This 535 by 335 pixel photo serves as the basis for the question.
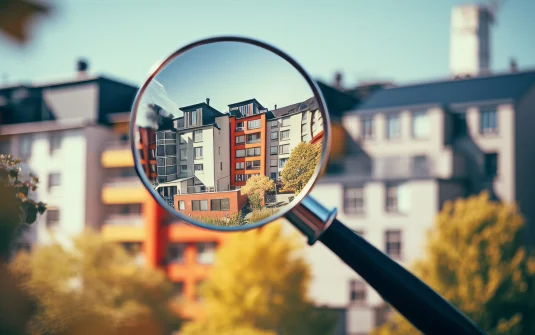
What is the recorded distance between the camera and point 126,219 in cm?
1898

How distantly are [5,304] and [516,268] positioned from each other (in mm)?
11064

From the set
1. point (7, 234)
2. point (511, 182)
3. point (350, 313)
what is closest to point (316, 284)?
point (350, 313)

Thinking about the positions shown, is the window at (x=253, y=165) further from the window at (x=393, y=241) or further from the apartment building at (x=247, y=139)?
the window at (x=393, y=241)

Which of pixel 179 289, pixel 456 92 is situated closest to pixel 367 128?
pixel 456 92

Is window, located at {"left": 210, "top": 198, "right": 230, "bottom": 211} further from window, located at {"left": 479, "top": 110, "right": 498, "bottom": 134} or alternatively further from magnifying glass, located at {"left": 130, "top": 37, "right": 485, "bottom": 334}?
window, located at {"left": 479, "top": 110, "right": 498, "bottom": 134}

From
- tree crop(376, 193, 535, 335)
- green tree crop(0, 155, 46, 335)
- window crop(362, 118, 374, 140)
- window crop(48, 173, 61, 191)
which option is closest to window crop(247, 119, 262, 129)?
green tree crop(0, 155, 46, 335)

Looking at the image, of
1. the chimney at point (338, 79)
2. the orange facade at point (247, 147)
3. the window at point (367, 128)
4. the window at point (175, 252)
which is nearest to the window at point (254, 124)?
the orange facade at point (247, 147)

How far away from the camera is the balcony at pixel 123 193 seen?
18781 mm

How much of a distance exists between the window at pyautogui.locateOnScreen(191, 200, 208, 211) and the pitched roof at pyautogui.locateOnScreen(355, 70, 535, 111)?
641 inches

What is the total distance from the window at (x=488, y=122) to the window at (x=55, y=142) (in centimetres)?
1102

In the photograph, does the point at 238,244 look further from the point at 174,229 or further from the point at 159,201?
the point at 159,201

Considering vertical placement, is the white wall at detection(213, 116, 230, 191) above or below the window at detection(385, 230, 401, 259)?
above

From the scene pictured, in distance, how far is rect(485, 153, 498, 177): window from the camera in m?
16.3

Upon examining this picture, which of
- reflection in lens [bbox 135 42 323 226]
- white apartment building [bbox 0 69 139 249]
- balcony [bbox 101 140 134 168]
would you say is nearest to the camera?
reflection in lens [bbox 135 42 323 226]
